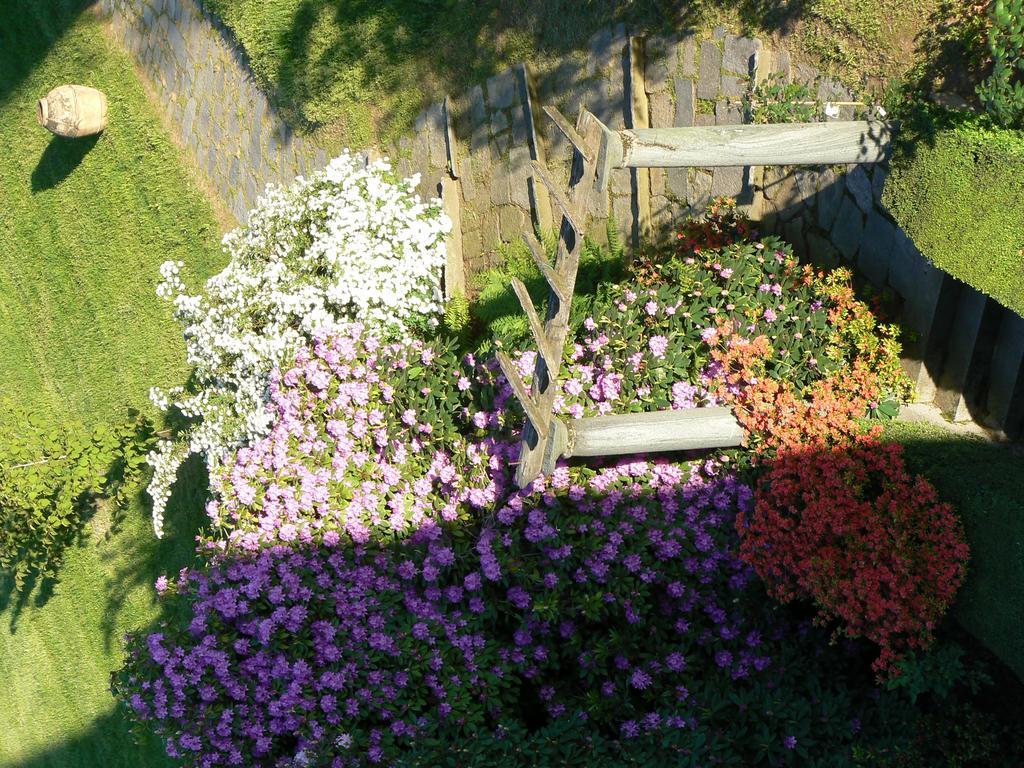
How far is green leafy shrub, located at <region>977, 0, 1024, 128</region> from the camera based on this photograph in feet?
12.4

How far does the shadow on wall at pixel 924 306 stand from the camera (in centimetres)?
500

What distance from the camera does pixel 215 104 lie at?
8609 mm

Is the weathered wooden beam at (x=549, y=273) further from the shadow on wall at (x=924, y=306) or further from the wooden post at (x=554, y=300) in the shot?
the shadow on wall at (x=924, y=306)

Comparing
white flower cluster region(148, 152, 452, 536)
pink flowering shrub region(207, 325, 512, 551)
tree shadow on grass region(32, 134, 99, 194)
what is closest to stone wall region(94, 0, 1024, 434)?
white flower cluster region(148, 152, 452, 536)

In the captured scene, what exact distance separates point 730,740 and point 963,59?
3.64 meters

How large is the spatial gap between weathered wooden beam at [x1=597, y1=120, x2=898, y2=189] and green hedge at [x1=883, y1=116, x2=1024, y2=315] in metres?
0.20

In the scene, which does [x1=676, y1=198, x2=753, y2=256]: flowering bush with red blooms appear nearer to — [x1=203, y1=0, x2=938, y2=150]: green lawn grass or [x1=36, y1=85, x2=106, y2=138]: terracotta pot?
[x1=203, y1=0, x2=938, y2=150]: green lawn grass

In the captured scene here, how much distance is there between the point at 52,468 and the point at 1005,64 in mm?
8186

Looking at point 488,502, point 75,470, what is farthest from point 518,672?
point 75,470

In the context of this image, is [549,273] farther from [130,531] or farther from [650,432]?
[130,531]

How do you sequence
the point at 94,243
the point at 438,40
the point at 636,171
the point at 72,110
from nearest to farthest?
the point at 636,171, the point at 438,40, the point at 72,110, the point at 94,243

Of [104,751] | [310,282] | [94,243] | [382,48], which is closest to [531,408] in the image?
[310,282]

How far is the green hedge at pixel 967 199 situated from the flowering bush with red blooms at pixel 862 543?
1.10 metres

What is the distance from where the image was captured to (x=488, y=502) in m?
5.55
